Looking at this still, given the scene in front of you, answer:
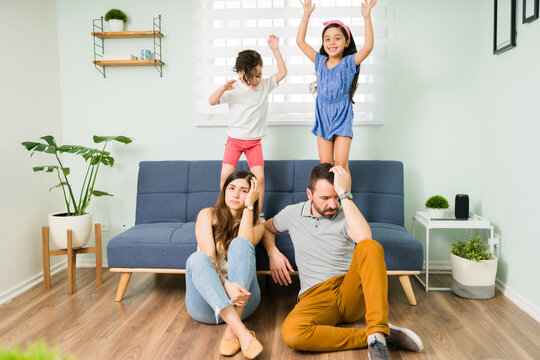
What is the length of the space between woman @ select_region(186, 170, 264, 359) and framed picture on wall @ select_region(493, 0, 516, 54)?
1.86 metres

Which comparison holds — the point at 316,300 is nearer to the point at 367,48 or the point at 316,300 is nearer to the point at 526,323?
the point at 526,323

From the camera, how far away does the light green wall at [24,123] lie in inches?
104

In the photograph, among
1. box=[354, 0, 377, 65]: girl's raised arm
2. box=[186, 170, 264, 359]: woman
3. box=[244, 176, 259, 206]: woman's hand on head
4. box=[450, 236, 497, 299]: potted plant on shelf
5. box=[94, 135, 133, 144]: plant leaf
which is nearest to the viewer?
box=[186, 170, 264, 359]: woman

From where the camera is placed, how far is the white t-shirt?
2.79 metres

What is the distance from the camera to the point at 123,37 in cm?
320

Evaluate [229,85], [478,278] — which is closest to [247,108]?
[229,85]

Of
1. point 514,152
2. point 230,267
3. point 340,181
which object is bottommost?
point 230,267

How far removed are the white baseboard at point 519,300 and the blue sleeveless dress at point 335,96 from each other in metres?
1.38

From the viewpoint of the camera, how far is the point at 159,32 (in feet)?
10.2

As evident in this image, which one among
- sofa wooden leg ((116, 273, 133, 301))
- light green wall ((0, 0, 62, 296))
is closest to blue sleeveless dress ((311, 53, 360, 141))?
sofa wooden leg ((116, 273, 133, 301))

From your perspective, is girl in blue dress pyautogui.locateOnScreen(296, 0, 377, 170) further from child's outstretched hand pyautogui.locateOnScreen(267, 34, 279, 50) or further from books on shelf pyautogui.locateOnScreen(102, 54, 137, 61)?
books on shelf pyautogui.locateOnScreen(102, 54, 137, 61)

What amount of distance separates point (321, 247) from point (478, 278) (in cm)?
117

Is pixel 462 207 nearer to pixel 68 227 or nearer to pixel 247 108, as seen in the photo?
pixel 247 108

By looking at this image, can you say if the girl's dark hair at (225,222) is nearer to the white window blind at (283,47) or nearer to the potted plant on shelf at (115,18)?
the white window blind at (283,47)
